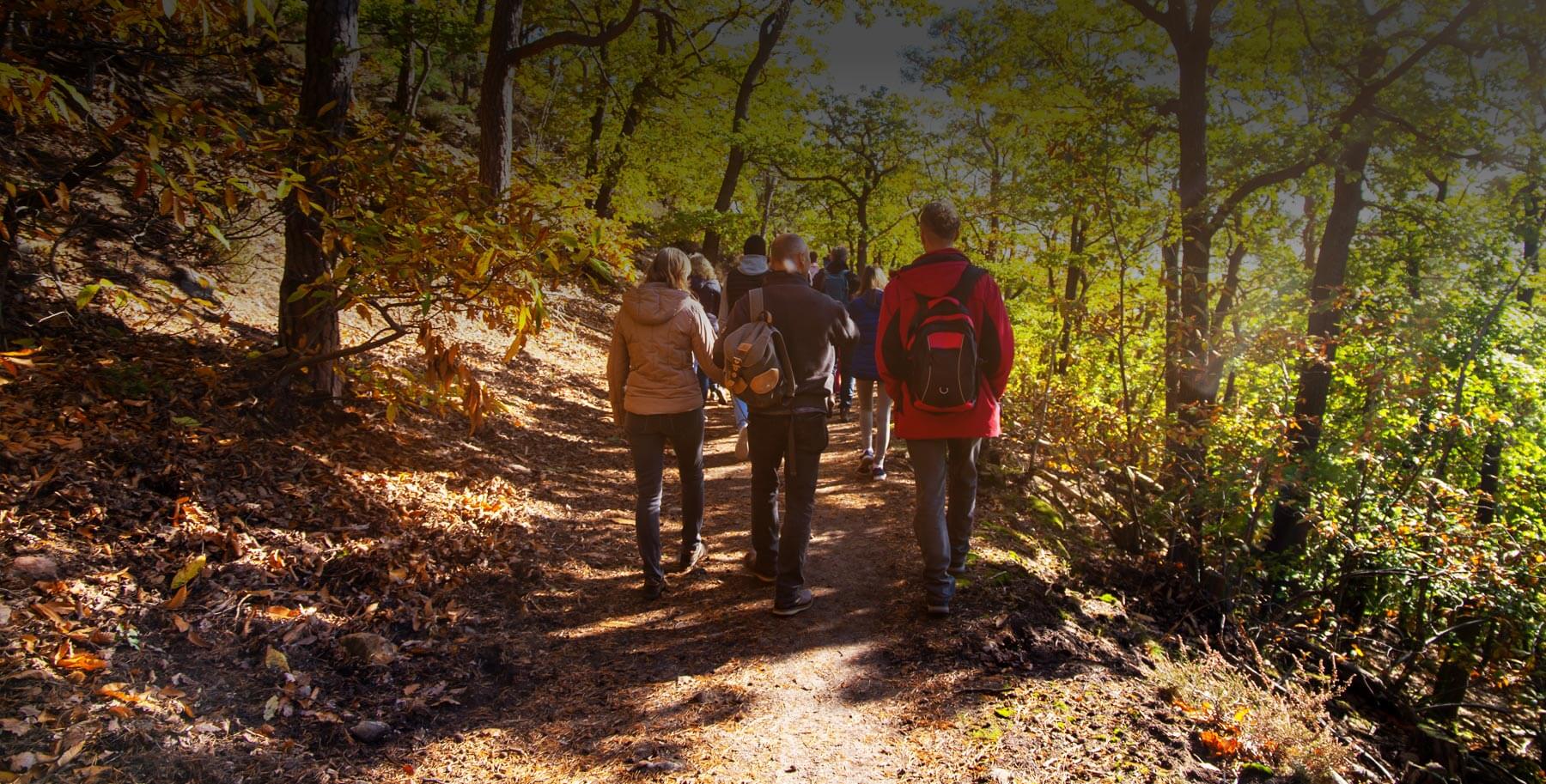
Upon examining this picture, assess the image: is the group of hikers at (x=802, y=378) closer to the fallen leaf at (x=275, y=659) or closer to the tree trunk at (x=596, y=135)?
the fallen leaf at (x=275, y=659)

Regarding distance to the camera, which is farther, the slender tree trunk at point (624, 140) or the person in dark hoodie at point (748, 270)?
the slender tree trunk at point (624, 140)

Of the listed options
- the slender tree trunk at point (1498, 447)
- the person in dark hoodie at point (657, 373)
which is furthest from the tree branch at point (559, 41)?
the slender tree trunk at point (1498, 447)

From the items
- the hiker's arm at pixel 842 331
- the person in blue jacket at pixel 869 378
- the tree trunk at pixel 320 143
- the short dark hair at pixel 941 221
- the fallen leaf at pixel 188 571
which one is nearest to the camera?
the fallen leaf at pixel 188 571

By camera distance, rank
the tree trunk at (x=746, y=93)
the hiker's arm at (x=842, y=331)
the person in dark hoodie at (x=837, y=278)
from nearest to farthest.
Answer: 1. the hiker's arm at (x=842, y=331)
2. the person in dark hoodie at (x=837, y=278)
3. the tree trunk at (x=746, y=93)

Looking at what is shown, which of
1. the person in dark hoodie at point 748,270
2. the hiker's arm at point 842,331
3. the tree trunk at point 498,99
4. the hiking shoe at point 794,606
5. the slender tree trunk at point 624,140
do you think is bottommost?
the hiking shoe at point 794,606

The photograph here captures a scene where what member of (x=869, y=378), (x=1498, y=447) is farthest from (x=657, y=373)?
(x=1498, y=447)

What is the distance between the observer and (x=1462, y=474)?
10438 mm

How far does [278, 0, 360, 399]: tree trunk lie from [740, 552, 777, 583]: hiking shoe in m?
3.21

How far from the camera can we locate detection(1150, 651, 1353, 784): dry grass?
3.53 metres

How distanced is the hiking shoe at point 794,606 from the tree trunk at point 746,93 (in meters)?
13.9

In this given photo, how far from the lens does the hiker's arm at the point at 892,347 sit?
444 cm

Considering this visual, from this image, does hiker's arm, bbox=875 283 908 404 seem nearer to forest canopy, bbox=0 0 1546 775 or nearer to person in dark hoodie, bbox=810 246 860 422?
forest canopy, bbox=0 0 1546 775

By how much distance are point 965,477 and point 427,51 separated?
10197mm

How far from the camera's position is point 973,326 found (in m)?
4.25
